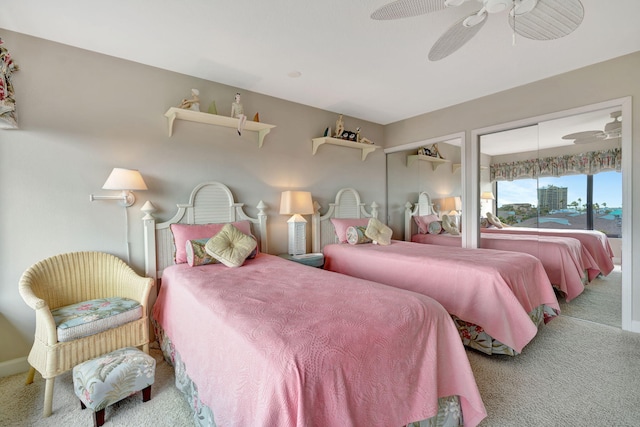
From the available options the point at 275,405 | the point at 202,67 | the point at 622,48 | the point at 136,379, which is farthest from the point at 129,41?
the point at 622,48

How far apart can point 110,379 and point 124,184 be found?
1.43 metres

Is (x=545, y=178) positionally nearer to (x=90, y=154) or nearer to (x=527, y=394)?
(x=527, y=394)

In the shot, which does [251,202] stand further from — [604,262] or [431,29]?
[604,262]

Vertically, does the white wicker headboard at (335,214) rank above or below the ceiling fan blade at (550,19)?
below

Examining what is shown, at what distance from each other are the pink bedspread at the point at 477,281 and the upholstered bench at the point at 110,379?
6.84 feet

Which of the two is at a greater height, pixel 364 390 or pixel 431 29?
pixel 431 29

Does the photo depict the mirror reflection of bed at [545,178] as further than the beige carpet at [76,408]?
Yes

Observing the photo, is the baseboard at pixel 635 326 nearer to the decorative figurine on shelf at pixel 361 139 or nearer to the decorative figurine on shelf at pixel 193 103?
the decorative figurine on shelf at pixel 361 139

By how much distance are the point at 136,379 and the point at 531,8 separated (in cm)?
308

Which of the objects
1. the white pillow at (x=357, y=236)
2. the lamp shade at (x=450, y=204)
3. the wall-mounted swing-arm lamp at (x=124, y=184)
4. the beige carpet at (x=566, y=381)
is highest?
the wall-mounted swing-arm lamp at (x=124, y=184)

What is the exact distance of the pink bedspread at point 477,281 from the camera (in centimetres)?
213

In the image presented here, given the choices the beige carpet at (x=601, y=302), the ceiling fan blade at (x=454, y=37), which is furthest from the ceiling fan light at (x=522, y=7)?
the beige carpet at (x=601, y=302)

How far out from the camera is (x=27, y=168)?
216 cm

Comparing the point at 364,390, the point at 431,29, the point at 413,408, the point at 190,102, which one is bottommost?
the point at 413,408
